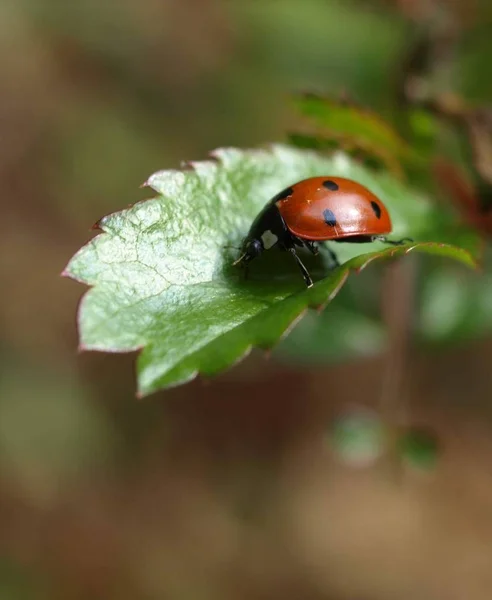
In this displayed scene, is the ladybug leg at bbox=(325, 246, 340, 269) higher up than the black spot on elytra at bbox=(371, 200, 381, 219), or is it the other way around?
the black spot on elytra at bbox=(371, 200, 381, 219)

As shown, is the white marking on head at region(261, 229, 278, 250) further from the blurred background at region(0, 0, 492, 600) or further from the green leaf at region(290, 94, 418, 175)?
the blurred background at region(0, 0, 492, 600)

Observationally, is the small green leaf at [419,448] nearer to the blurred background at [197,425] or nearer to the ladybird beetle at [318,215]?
the ladybird beetle at [318,215]

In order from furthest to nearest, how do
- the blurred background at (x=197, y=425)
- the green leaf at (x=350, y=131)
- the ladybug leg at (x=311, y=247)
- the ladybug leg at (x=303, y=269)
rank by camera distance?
the blurred background at (x=197, y=425) < the green leaf at (x=350, y=131) < the ladybug leg at (x=311, y=247) < the ladybug leg at (x=303, y=269)

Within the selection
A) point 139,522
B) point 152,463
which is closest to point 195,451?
point 152,463

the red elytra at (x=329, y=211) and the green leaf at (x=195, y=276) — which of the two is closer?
the green leaf at (x=195, y=276)

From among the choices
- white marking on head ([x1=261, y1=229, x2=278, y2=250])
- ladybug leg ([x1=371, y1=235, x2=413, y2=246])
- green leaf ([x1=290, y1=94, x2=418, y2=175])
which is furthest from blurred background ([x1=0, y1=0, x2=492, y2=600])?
white marking on head ([x1=261, y1=229, x2=278, y2=250])

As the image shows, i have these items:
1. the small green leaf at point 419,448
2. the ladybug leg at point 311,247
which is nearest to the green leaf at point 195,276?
the ladybug leg at point 311,247
